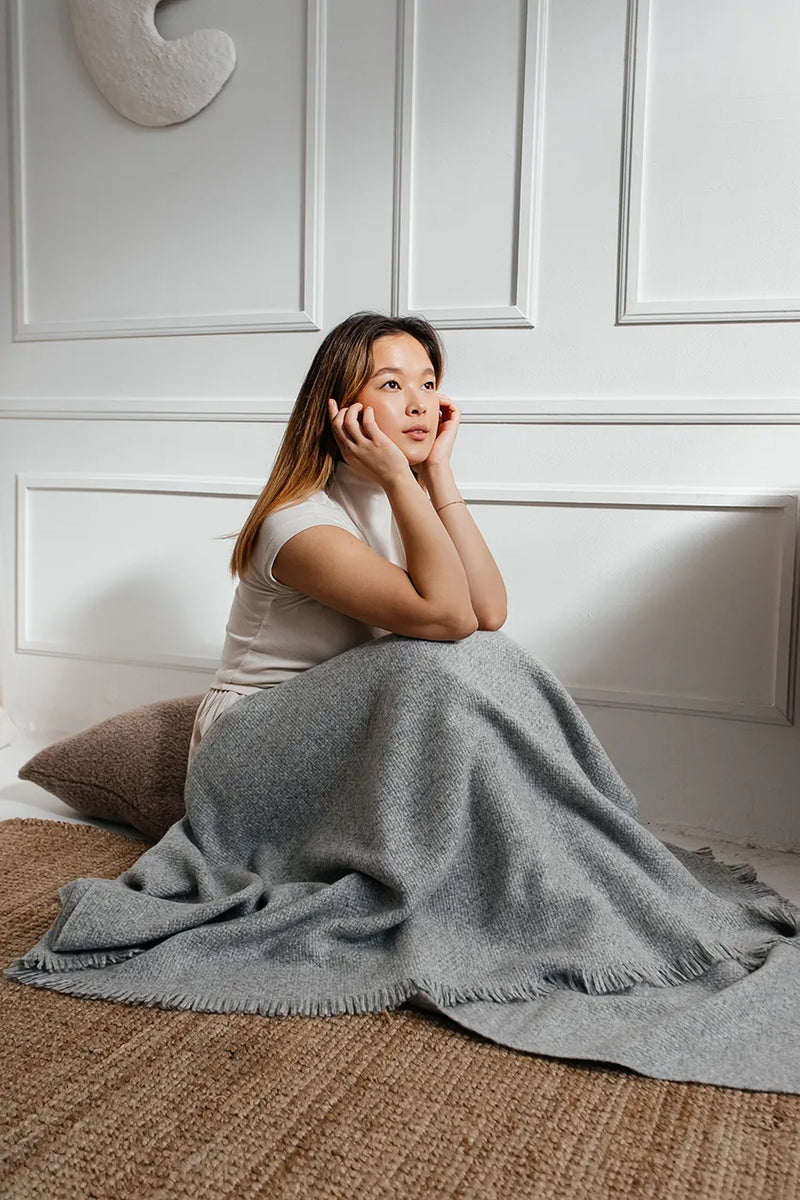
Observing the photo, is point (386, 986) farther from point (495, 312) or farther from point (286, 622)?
point (495, 312)

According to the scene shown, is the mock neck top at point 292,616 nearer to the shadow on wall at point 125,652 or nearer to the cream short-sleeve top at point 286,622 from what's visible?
the cream short-sleeve top at point 286,622

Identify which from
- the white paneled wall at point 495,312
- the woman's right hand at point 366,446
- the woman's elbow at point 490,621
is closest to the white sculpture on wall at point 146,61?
the white paneled wall at point 495,312

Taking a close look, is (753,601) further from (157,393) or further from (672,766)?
(157,393)

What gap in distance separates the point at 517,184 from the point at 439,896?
4.68 feet

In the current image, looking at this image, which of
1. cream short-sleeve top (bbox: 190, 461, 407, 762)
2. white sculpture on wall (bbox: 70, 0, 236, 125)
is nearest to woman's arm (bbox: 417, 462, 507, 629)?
cream short-sleeve top (bbox: 190, 461, 407, 762)

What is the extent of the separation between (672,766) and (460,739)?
2.81 ft

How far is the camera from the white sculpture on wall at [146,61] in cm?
234

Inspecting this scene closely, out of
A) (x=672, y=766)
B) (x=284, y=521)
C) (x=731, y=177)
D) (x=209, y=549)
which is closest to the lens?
(x=284, y=521)

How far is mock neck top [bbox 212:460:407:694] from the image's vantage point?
5.10 feet

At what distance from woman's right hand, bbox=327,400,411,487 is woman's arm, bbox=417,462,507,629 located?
0.49 ft

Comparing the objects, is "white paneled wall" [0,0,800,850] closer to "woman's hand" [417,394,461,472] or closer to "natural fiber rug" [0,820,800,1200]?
"woman's hand" [417,394,461,472]

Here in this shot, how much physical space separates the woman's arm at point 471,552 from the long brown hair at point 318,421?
0.17 meters

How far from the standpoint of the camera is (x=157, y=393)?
2494mm

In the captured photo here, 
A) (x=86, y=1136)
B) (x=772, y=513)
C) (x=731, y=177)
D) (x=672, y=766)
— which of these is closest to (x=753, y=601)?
(x=772, y=513)
